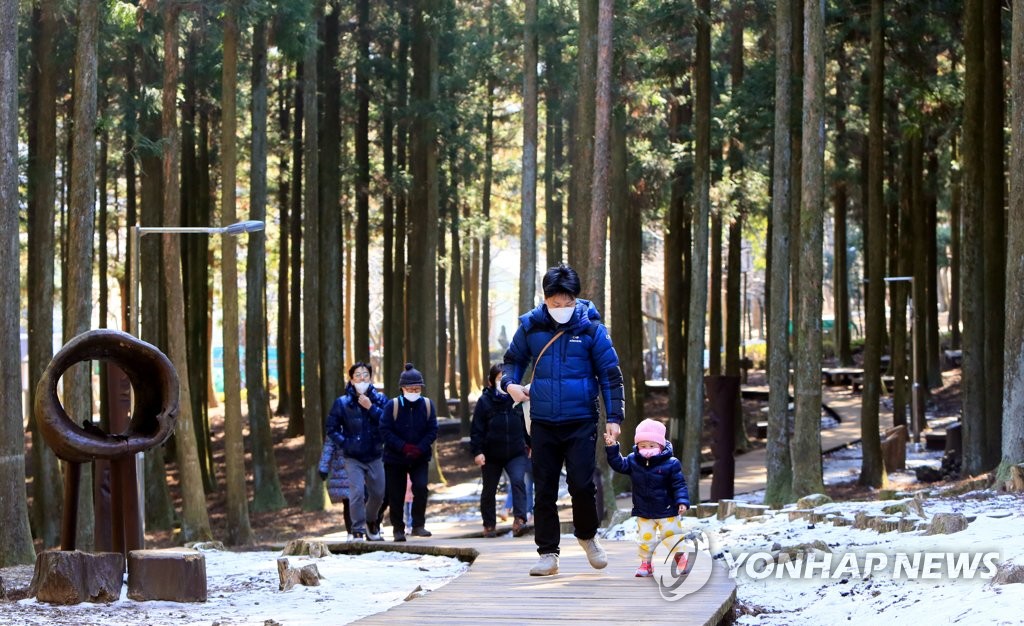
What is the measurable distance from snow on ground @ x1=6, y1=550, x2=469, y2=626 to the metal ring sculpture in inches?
47.5

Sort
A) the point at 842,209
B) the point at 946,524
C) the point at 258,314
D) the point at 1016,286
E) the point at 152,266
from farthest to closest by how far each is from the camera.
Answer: the point at 842,209 < the point at 258,314 < the point at 152,266 < the point at 1016,286 < the point at 946,524

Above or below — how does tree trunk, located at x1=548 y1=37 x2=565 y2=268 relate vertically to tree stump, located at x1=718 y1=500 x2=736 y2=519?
above

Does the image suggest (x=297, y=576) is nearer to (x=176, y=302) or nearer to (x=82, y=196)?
(x=82, y=196)

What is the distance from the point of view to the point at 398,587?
1201 cm

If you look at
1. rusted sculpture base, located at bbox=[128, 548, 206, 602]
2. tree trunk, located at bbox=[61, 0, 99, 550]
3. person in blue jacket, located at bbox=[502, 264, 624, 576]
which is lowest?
rusted sculpture base, located at bbox=[128, 548, 206, 602]

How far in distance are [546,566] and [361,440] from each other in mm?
5516

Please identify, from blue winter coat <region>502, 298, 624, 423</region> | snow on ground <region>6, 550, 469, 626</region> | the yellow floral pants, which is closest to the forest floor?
snow on ground <region>6, 550, 469, 626</region>

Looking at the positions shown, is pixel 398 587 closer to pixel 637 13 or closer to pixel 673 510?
pixel 673 510

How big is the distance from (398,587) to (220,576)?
7.77 feet

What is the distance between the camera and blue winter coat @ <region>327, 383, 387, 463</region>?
589 inches

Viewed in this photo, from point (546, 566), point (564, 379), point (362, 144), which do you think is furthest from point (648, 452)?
point (362, 144)

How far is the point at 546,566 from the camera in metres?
9.80

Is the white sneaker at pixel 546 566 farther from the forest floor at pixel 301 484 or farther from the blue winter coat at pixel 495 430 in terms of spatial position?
the blue winter coat at pixel 495 430

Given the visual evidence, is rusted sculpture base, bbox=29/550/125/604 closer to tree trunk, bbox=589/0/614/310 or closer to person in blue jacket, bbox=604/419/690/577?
person in blue jacket, bbox=604/419/690/577
